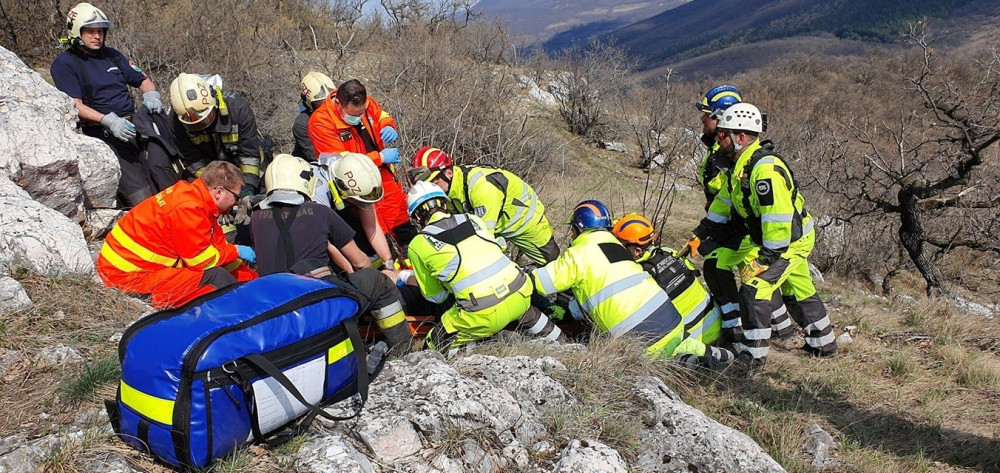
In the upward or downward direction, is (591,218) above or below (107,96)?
below

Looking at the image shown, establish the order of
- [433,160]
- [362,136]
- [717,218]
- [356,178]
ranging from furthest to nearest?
[362,136], [433,160], [717,218], [356,178]

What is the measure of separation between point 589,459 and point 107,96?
516 cm

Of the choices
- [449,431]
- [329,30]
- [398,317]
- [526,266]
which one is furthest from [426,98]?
[329,30]

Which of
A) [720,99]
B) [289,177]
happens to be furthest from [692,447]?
[720,99]

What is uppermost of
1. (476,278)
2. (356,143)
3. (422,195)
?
(356,143)

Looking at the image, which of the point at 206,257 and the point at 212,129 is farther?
the point at 212,129

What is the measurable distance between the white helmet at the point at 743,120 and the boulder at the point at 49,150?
4.69 m

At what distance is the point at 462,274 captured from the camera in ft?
12.4

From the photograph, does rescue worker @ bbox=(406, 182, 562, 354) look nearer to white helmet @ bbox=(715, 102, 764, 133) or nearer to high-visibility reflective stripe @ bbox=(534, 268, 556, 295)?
high-visibility reflective stripe @ bbox=(534, 268, 556, 295)

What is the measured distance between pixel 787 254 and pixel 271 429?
336 cm

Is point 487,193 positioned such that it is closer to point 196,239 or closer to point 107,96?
point 196,239

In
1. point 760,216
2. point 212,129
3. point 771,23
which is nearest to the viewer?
point 760,216

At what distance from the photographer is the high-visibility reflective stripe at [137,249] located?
12.0 feet

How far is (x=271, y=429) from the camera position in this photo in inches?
93.5
